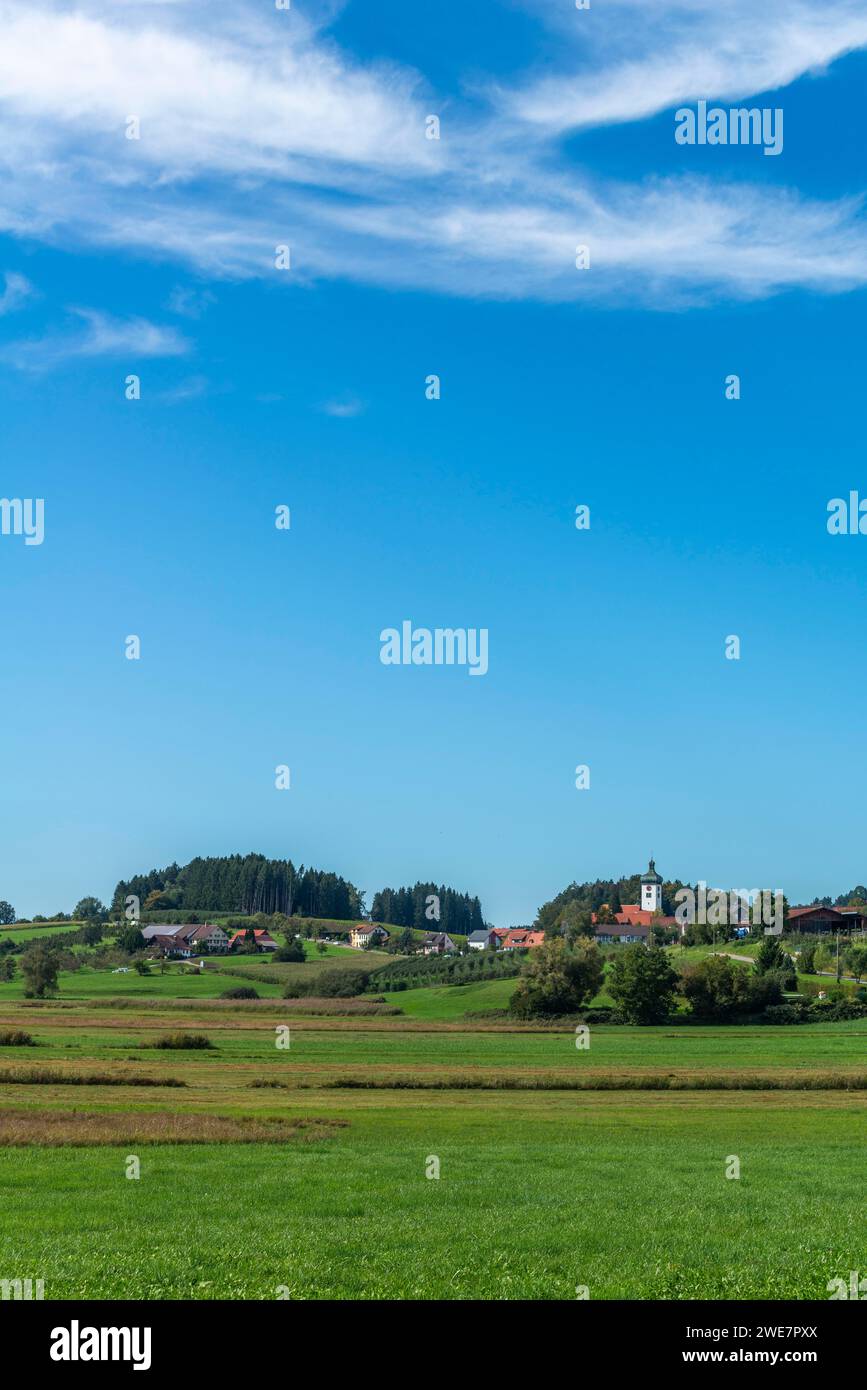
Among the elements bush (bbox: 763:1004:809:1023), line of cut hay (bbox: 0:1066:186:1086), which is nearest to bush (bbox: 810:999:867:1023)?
bush (bbox: 763:1004:809:1023)

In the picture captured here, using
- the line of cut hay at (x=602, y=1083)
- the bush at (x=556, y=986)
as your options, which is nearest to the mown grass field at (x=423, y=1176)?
the line of cut hay at (x=602, y=1083)

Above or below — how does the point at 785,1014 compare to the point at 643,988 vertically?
below

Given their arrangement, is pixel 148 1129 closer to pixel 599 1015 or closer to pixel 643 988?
pixel 643 988

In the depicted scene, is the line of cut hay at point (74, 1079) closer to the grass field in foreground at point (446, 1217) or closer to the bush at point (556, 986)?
the grass field in foreground at point (446, 1217)

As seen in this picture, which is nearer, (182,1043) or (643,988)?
(182,1043)

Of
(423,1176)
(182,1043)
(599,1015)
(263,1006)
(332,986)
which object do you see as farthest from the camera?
(332,986)

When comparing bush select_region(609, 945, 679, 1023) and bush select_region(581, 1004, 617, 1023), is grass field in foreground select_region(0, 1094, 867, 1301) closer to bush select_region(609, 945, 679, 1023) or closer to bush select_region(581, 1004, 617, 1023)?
bush select_region(609, 945, 679, 1023)

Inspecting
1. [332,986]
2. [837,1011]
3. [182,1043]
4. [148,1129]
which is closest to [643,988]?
[837,1011]
